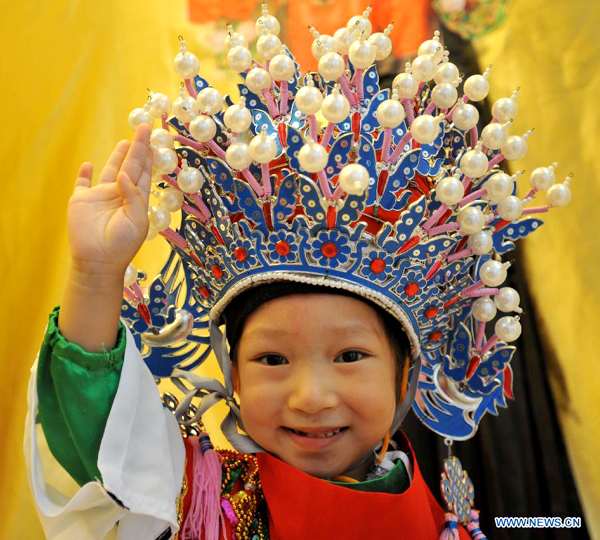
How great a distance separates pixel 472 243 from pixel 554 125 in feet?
1.84

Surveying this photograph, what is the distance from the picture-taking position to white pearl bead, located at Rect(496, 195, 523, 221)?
119cm

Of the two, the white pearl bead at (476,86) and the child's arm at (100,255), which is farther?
the white pearl bead at (476,86)

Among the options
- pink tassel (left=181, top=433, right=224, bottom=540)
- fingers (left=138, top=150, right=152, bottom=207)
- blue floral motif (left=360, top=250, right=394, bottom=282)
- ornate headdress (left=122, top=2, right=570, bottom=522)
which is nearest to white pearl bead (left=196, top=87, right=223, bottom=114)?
ornate headdress (left=122, top=2, right=570, bottom=522)

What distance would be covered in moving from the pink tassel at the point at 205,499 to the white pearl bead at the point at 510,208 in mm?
593

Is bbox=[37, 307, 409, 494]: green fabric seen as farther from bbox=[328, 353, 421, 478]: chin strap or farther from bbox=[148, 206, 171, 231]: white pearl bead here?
bbox=[328, 353, 421, 478]: chin strap

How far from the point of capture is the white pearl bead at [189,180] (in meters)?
1.15

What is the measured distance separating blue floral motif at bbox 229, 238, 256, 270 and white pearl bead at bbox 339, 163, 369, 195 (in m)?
0.19

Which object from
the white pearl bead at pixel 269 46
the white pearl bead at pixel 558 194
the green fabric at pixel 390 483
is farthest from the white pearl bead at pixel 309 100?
the green fabric at pixel 390 483

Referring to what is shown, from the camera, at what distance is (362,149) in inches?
43.6

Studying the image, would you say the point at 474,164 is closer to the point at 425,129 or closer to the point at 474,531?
the point at 425,129

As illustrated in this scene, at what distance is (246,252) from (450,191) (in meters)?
0.32

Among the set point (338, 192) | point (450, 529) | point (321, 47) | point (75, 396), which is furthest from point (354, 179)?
point (450, 529)

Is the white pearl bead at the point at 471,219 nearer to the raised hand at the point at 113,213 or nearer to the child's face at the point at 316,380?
the child's face at the point at 316,380

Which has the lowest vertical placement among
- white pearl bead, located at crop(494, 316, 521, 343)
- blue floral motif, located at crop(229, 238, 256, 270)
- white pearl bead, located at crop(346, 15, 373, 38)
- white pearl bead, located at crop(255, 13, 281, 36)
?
white pearl bead, located at crop(494, 316, 521, 343)
